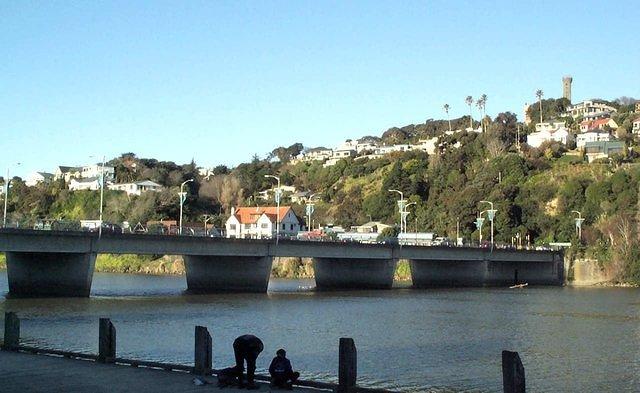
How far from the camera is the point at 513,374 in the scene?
646 inches

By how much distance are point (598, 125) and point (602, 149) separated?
3674 cm

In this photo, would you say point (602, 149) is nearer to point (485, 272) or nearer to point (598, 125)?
point (598, 125)

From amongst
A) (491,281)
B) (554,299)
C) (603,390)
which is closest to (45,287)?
(554,299)

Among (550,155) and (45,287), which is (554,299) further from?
(550,155)

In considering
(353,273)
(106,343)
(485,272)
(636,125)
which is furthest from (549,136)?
(106,343)

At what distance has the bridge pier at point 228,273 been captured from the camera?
3019 inches

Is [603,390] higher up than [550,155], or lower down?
lower down

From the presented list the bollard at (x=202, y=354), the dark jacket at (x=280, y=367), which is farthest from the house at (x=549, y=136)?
the dark jacket at (x=280, y=367)

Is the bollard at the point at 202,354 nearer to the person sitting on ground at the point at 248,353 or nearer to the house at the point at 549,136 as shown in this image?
the person sitting on ground at the point at 248,353

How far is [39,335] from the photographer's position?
122ft

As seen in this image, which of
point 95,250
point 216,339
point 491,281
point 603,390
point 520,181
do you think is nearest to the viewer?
point 603,390

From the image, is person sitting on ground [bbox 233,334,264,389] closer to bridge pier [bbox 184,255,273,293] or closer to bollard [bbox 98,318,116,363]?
bollard [bbox 98,318,116,363]

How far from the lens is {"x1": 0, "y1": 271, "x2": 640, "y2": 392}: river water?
2836 centimetres

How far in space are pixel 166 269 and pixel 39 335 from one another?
295 feet
